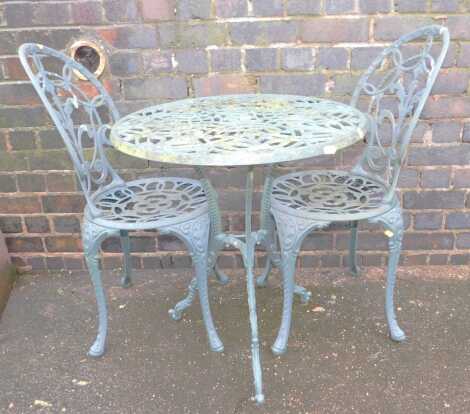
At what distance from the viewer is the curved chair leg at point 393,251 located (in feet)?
6.68

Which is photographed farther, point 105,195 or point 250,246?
point 105,195

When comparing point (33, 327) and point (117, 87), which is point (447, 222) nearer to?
point (117, 87)

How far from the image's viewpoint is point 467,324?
2.32 m

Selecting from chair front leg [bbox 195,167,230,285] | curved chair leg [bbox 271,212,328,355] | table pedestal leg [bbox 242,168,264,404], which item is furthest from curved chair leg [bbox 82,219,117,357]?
curved chair leg [bbox 271,212,328,355]

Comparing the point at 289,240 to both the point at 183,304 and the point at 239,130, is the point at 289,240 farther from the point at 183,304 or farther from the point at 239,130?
the point at 183,304

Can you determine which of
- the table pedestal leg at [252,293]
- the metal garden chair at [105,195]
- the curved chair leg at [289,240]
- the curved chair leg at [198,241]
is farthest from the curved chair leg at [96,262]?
the curved chair leg at [289,240]

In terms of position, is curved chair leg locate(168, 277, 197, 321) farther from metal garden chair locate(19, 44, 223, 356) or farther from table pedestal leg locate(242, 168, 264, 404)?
table pedestal leg locate(242, 168, 264, 404)

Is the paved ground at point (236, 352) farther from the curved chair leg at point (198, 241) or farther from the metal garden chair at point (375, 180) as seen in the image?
the curved chair leg at point (198, 241)

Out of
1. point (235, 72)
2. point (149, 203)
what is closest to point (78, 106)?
point (149, 203)

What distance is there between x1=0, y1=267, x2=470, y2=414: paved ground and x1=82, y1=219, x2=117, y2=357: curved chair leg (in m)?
0.06

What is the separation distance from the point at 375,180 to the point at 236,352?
0.99 m

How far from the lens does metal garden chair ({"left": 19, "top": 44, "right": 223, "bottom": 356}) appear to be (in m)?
2.01

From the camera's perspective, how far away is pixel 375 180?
230cm

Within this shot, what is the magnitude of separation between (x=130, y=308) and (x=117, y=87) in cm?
110
